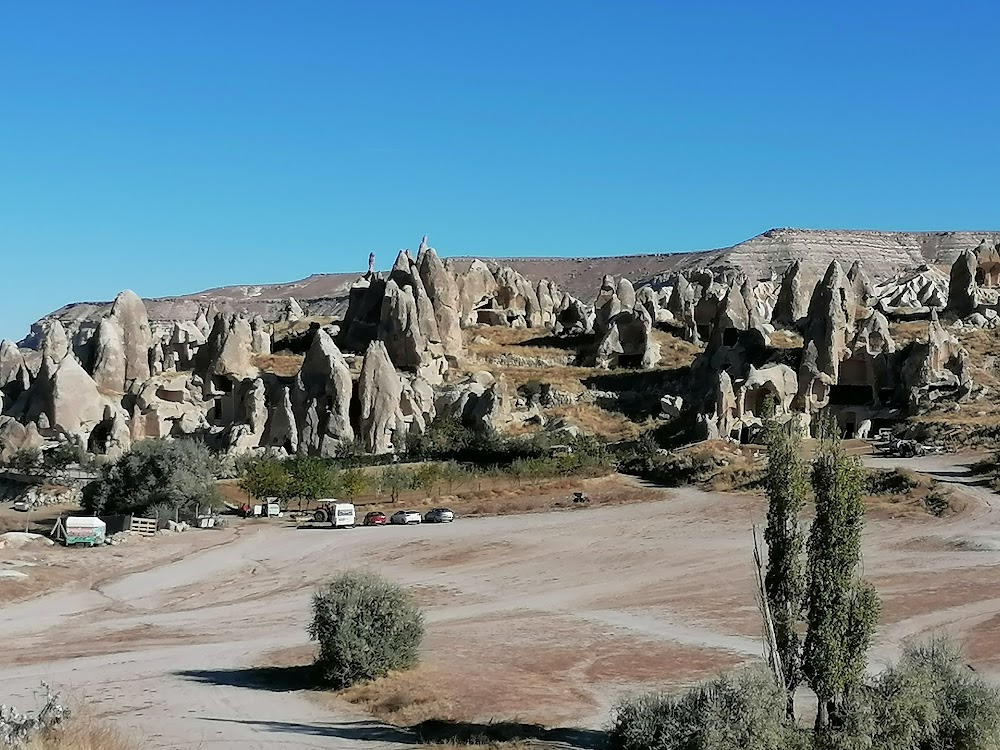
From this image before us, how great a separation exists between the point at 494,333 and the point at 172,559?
42.1 meters

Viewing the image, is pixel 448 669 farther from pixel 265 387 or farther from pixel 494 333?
pixel 494 333

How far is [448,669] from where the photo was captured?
16516 mm

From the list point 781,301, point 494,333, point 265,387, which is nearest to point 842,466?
point 265,387

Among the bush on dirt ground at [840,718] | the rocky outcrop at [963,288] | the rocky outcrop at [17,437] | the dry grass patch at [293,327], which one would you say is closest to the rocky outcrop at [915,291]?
the rocky outcrop at [963,288]

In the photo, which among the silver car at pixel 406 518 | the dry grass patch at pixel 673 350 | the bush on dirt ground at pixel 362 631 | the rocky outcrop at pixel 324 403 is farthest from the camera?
the dry grass patch at pixel 673 350

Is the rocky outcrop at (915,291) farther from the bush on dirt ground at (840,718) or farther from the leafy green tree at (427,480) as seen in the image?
the bush on dirt ground at (840,718)

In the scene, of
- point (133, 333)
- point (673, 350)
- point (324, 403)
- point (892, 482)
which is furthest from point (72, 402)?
point (892, 482)

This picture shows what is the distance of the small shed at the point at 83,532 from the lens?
31422mm

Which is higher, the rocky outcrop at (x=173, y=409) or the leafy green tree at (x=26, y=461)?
the rocky outcrop at (x=173, y=409)

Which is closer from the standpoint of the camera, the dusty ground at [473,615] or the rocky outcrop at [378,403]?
the dusty ground at [473,615]

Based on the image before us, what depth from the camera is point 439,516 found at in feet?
119

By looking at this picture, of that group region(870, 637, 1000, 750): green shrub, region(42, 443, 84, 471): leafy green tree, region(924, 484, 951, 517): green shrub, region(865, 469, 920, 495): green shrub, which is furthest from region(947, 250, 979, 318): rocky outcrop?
region(870, 637, 1000, 750): green shrub

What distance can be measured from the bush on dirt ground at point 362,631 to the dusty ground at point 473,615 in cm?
50

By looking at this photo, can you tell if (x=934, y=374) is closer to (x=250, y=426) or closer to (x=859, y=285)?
(x=250, y=426)
